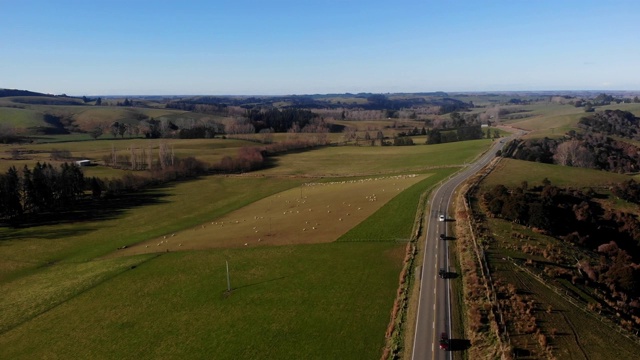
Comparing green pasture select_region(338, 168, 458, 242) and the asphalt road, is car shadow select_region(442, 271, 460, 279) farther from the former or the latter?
green pasture select_region(338, 168, 458, 242)

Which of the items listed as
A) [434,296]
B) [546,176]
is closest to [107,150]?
[546,176]

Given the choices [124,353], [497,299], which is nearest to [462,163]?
[497,299]

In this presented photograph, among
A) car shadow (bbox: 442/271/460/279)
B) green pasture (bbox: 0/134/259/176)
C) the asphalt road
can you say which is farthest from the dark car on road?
green pasture (bbox: 0/134/259/176)

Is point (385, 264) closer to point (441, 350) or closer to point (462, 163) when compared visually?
point (441, 350)

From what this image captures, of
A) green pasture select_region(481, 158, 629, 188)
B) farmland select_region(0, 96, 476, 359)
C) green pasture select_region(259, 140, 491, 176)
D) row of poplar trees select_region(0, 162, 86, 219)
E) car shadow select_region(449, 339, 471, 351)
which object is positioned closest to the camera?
car shadow select_region(449, 339, 471, 351)

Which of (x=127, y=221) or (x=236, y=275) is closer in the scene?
(x=236, y=275)

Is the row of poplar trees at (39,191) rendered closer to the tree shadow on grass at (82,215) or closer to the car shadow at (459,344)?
the tree shadow on grass at (82,215)

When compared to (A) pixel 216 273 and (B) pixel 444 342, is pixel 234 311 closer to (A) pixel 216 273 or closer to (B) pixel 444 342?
(A) pixel 216 273
